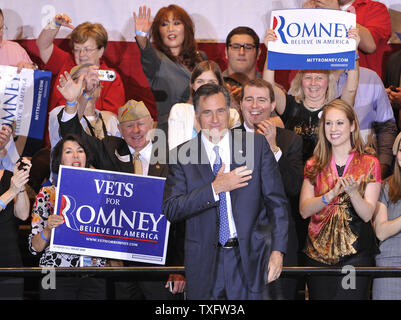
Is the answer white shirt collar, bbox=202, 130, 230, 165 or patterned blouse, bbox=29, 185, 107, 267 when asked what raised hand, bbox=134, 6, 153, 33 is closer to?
patterned blouse, bbox=29, 185, 107, 267

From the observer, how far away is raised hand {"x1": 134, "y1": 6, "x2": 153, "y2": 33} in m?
4.77

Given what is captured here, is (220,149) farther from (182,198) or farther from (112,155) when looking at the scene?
(112,155)

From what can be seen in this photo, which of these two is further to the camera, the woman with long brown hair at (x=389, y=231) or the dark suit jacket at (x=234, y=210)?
the woman with long brown hair at (x=389, y=231)

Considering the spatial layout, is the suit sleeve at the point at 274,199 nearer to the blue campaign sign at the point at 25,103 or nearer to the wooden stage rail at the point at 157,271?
the wooden stage rail at the point at 157,271

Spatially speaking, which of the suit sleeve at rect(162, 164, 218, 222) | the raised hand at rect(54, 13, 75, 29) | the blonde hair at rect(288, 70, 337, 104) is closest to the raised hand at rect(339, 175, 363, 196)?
the suit sleeve at rect(162, 164, 218, 222)

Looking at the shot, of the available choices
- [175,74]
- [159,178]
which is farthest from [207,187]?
[175,74]

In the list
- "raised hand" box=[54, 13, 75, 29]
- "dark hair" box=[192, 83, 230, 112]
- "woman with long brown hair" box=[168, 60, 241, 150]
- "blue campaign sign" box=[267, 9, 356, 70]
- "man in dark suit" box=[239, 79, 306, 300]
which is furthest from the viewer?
"raised hand" box=[54, 13, 75, 29]

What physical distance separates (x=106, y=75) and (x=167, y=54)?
17.5 inches

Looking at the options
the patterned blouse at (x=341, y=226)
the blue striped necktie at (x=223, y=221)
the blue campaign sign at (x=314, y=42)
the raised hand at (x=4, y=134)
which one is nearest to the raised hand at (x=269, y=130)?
the patterned blouse at (x=341, y=226)

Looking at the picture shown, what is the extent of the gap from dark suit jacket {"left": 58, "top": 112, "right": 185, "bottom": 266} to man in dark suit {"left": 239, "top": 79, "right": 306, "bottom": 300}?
1.89 ft

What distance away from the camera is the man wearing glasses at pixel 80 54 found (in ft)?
16.2

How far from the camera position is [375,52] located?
17.8 ft

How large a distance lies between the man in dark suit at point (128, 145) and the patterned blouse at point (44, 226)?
0.25 m

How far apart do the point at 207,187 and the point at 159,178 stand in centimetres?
79
